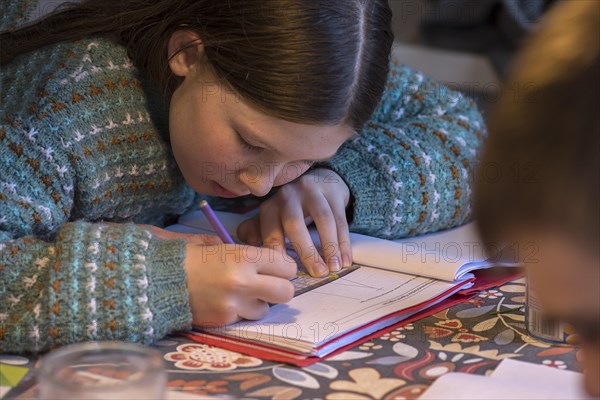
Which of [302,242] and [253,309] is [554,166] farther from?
[302,242]

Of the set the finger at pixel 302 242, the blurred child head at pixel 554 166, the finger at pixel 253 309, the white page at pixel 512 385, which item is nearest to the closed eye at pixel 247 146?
the finger at pixel 302 242

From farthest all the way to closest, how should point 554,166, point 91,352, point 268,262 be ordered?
point 268,262
point 91,352
point 554,166

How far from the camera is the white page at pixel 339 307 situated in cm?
93

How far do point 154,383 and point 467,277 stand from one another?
52 cm

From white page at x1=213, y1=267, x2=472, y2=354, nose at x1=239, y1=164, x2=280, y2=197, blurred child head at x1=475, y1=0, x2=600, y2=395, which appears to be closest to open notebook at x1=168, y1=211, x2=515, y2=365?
white page at x1=213, y1=267, x2=472, y2=354

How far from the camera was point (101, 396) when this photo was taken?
0.70m

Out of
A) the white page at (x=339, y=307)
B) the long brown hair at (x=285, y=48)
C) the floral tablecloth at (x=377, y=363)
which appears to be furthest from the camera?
the long brown hair at (x=285, y=48)

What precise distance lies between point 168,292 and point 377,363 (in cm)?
23

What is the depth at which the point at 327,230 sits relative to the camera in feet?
3.93

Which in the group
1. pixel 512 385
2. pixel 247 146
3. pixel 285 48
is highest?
pixel 285 48

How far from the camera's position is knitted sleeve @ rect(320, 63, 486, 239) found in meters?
1.30

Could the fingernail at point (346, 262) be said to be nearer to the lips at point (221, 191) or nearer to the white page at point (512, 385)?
the lips at point (221, 191)

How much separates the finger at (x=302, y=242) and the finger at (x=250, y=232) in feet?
0.20

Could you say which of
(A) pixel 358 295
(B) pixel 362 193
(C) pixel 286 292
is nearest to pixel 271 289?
(C) pixel 286 292
